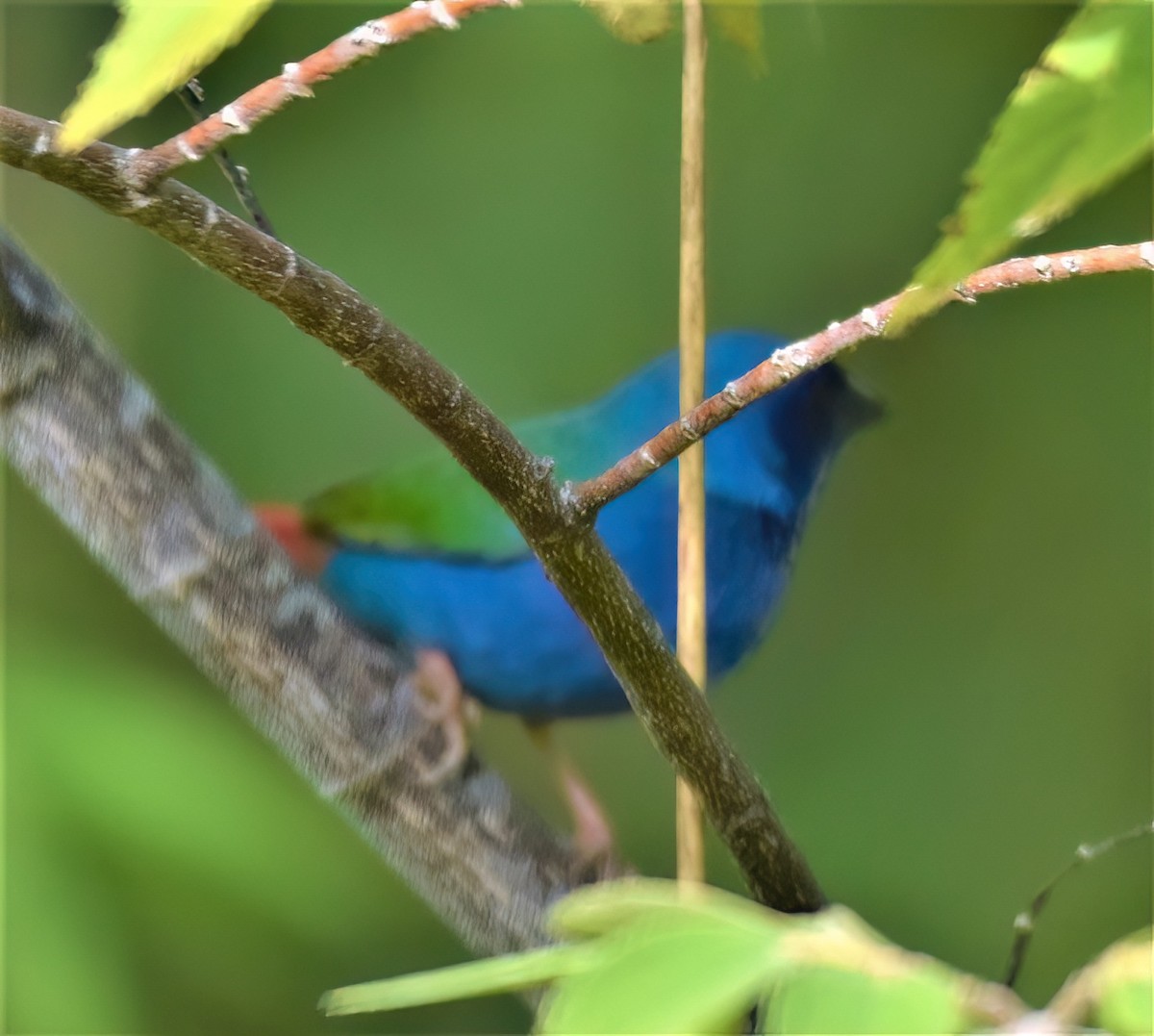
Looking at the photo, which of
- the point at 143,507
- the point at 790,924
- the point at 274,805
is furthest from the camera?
the point at 274,805

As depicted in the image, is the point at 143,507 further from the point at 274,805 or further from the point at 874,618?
the point at 874,618

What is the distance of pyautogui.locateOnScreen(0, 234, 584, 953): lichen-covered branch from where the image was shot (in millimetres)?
353

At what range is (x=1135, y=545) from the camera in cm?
56

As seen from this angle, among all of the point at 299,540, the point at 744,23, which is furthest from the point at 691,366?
the point at 299,540

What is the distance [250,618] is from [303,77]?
0.79 feet

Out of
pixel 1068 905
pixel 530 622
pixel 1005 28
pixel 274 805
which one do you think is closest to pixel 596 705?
pixel 530 622

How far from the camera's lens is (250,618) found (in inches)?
14.5

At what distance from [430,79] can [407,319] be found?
0.44ft

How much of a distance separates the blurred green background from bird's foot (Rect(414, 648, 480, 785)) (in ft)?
0.42

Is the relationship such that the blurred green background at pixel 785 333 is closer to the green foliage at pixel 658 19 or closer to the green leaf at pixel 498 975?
the green foliage at pixel 658 19

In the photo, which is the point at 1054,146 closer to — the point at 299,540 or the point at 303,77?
the point at 303,77

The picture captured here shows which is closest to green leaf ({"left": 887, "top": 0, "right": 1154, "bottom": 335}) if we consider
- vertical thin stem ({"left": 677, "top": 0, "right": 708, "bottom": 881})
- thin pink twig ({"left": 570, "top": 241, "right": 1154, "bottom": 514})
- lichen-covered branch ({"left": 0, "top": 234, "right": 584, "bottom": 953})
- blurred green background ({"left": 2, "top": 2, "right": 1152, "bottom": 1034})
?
thin pink twig ({"left": 570, "top": 241, "right": 1154, "bottom": 514})

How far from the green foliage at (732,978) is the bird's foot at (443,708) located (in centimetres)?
28

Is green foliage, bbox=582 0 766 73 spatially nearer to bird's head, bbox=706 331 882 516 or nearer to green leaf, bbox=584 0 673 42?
green leaf, bbox=584 0 673 42
